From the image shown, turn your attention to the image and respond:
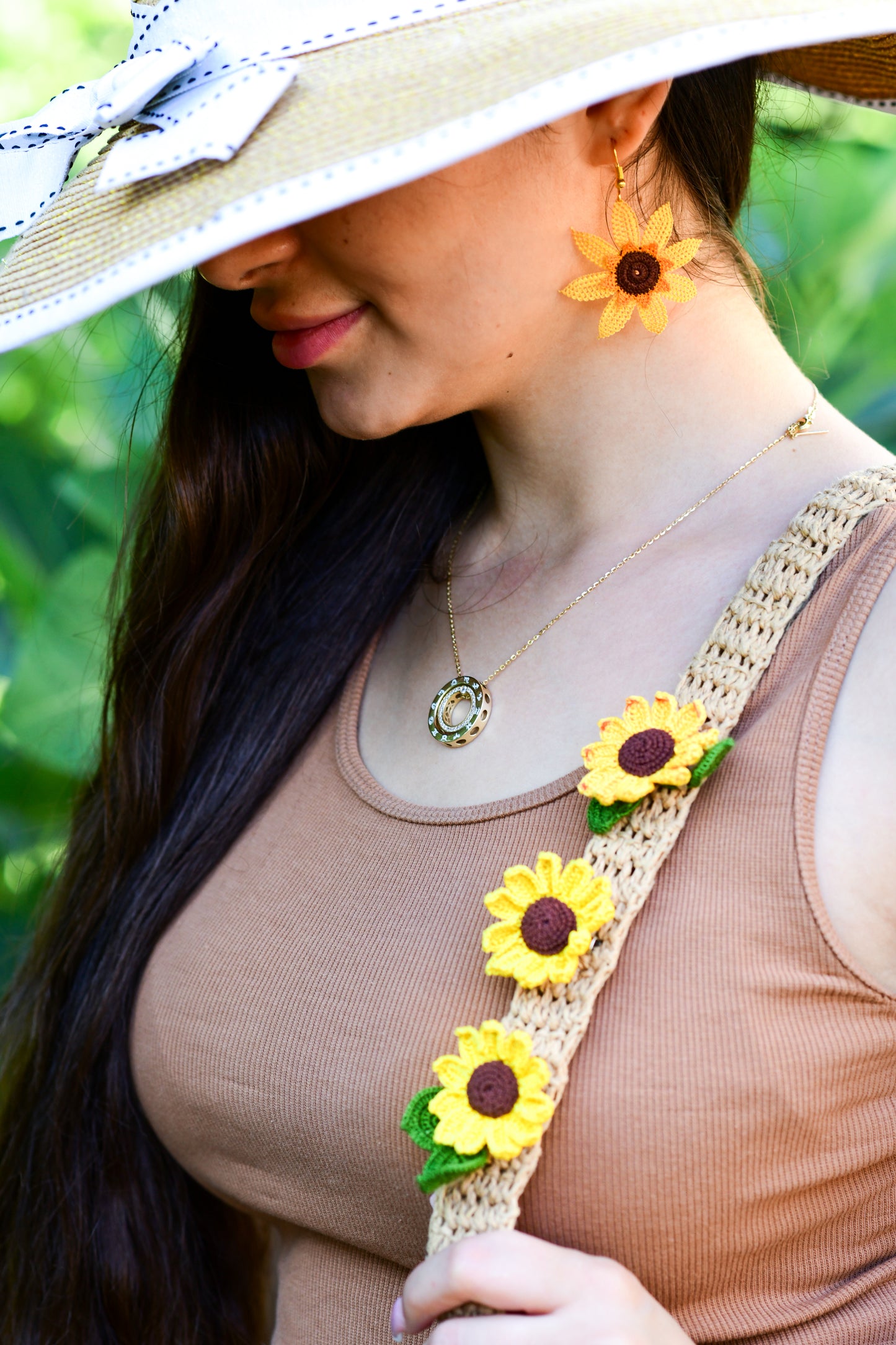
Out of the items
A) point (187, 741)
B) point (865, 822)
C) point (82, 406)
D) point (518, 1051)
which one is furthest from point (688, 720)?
point (82, 406)

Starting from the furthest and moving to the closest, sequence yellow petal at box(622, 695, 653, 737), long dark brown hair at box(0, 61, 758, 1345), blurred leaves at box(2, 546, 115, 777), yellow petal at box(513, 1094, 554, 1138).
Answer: blurred leaves at box(2, 546, 115, 777)
long dark brown hair at box(0, 61, 758, 1345)
yellow petal at box(622, 695, 653, 737)
yellow petal at box(513, 1094, 554, 1138)

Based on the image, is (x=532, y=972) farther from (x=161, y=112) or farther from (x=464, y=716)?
(x=161, y=112)

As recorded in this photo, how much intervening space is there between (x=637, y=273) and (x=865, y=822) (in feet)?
1.61

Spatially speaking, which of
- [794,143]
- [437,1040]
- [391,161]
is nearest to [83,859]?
[437,1040]

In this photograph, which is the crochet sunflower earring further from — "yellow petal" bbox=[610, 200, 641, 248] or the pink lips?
the pink lips

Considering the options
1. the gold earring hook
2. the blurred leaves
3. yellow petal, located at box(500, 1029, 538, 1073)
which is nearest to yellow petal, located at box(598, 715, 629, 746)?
yellow petal, located at box(500, 1029, 538, 1073)

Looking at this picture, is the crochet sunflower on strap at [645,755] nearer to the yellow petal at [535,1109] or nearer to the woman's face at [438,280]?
the yellow petal at [535,1109]

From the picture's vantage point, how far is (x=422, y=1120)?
872 millimetres

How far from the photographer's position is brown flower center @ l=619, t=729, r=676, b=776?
89cm

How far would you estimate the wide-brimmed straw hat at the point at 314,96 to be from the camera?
2.31 feet

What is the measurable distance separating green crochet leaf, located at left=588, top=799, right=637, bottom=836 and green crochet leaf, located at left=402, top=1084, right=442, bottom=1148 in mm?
219

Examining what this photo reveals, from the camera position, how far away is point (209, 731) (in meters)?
1.41

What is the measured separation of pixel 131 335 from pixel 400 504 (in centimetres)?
96

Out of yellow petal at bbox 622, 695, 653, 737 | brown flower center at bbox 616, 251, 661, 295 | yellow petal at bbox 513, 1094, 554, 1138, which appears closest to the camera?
yellow petal at bbox 513, 1094, 554, 1138
